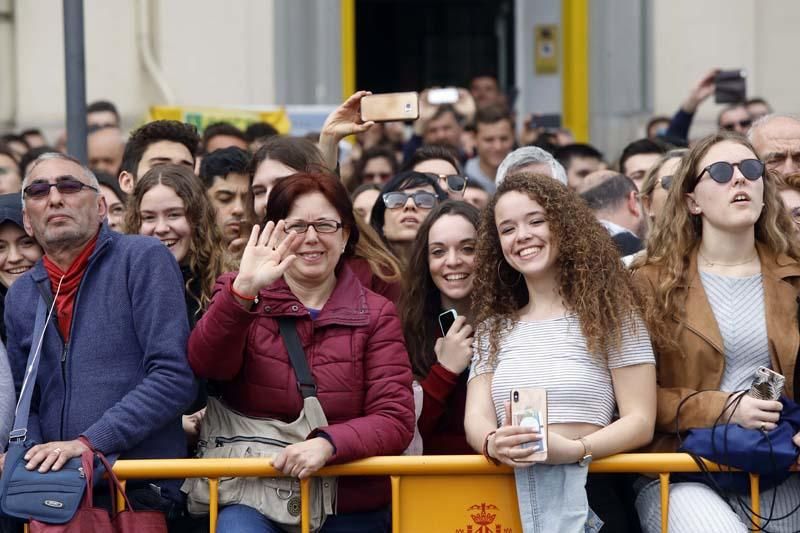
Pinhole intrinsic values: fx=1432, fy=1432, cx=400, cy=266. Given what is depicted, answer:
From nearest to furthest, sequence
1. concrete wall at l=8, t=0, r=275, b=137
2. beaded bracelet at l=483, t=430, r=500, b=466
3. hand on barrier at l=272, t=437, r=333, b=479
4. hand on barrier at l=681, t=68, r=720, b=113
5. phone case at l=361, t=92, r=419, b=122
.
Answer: hand on barrier at l=272, t=437, r=333, b=479 < beaded bracelet at l=483, t=430, r=500, b=466 < phone case at l=361, t=92, r=419, b=122 < hand on barrier at l=681, t=68, r=720, b=113 < concrete wall at l=8, t=0, r=275, b=137

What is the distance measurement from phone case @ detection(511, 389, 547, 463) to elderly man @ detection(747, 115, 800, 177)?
2.28m

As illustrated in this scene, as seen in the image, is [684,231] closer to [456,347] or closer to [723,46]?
[456,347]

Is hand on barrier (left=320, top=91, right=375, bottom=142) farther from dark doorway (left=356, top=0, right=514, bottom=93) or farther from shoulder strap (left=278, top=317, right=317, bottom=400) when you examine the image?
dark doorway (left=356, top=0, right=514, bottom=93)

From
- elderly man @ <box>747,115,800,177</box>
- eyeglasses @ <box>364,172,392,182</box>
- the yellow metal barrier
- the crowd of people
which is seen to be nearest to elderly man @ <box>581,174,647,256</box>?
elderly man @ <box>747,115,800,177</box>

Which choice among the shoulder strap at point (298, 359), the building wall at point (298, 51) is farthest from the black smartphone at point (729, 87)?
the shoulder strap at point (298, 359)

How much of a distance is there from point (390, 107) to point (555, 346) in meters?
1.33

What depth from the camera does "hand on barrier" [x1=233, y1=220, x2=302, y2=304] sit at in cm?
491

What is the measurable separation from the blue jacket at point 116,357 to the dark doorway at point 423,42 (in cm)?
1284

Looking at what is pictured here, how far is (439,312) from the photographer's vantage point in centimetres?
595

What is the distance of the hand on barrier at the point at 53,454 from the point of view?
489 cm

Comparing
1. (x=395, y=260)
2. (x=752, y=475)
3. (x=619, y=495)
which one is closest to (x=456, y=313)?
(x=395, y=260)

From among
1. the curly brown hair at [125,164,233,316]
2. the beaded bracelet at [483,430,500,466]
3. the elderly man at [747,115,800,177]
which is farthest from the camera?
the elderly man at [747,115,800,177]

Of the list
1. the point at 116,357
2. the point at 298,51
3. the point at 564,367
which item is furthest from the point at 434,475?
the point at 298,51

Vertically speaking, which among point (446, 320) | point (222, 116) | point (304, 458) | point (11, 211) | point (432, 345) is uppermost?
point (222, 116)
